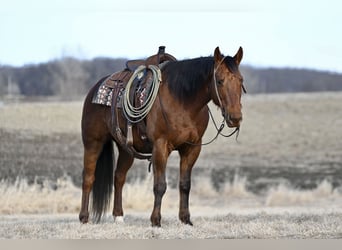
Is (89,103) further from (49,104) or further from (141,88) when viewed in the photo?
(49,104)

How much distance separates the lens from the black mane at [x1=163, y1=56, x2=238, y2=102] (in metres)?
9.57

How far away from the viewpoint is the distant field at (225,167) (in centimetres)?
1714

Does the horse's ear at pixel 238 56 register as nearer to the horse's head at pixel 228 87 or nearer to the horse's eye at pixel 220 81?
the horse's head at pixel 228 87

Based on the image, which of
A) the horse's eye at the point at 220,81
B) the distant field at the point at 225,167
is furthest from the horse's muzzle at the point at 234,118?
the distant field at the point at 225,167

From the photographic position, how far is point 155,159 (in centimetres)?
965

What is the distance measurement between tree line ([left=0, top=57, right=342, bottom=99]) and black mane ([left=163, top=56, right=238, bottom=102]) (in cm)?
1718

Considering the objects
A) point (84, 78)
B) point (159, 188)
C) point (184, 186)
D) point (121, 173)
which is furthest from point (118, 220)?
point (84, 78)

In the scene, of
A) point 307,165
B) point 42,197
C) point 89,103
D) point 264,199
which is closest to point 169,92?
point 89,103

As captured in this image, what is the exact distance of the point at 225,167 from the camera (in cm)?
2586

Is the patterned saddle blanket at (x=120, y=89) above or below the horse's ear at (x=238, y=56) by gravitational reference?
below

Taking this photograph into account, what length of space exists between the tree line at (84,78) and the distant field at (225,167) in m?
1.33

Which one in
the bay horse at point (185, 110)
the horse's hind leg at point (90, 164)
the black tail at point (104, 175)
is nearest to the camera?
the bay horse at point (185, 110)

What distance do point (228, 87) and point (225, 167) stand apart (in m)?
16.9

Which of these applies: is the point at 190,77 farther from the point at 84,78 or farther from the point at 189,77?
the point at 84,78
